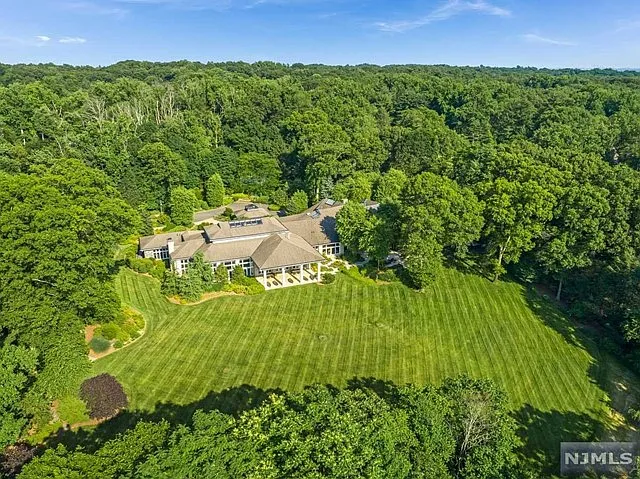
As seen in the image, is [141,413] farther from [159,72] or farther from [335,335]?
[159,72]

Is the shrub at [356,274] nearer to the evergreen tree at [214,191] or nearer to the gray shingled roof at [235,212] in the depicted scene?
the gray shingled roof at [235,212]

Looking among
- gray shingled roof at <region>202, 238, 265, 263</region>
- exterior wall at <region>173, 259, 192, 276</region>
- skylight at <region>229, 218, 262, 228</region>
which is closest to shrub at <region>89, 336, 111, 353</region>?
exterior wall at <region>173, 259, 192, 276</region>

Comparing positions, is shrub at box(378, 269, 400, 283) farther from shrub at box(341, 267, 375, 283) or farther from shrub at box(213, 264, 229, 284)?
shrub at box(213, 264, 229, 284)

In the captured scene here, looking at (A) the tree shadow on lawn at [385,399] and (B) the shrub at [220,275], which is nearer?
(A) the tree shadow on lawn at [385,399]

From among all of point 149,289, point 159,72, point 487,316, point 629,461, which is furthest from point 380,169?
point 159,72

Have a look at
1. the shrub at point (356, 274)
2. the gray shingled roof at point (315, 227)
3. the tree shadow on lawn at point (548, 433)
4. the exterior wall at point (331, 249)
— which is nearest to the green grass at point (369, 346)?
the tree shadow on lawn at point (548, 433)

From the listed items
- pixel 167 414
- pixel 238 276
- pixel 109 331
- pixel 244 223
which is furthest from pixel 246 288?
pixel 167 414
